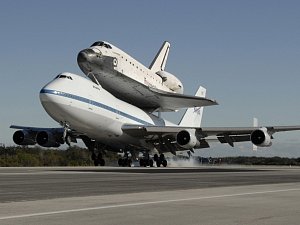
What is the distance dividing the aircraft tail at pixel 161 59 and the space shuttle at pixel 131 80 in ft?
20.9

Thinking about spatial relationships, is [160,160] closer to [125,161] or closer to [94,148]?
[125,161]

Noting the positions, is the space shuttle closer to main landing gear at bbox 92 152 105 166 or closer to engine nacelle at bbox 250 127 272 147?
main landing gear at bbox 92 152 105 166

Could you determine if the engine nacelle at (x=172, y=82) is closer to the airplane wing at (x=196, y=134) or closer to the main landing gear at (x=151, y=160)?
the airplane wing at (x=196, y=134)

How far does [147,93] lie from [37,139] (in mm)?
17207

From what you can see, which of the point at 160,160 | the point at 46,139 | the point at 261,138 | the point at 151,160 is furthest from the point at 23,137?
the point at 261,138

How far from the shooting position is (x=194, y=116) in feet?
226

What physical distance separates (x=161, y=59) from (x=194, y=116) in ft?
46.1

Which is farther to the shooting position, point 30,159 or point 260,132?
point 30,159

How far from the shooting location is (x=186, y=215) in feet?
32.9

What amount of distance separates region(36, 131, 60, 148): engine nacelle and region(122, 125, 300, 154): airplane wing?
732cm

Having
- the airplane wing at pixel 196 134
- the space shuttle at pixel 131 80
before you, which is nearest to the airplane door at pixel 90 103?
the airplane wing at pixel 196 134

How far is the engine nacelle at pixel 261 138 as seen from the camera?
41.2m

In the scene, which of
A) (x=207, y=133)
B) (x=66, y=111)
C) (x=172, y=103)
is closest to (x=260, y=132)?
(x=207, y=133)

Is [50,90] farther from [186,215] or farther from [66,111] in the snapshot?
[186,215]
